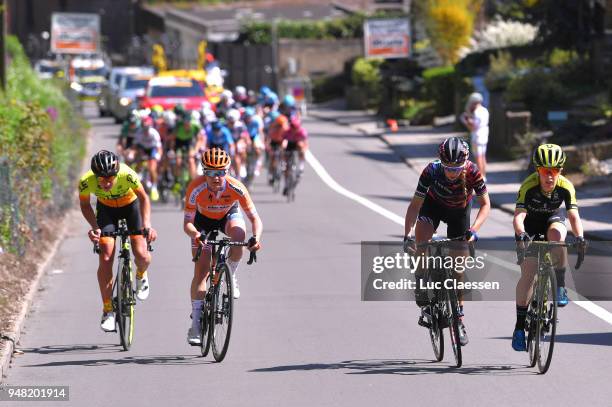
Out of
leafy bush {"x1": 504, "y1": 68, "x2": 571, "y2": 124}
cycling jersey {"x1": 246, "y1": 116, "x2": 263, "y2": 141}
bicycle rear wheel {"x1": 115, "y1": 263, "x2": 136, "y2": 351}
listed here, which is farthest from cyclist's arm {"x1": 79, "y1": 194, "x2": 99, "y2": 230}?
leafy bush {"x1": 504, "y1": 68, "x2": 571, "y2": 124}

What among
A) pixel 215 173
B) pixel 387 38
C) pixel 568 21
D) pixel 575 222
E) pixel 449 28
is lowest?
pixel 575 222

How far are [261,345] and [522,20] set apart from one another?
109ft

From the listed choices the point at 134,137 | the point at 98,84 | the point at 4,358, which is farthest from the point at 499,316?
the point at 98,84

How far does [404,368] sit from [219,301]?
59.0 inches

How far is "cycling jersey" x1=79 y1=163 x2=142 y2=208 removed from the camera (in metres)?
12.3

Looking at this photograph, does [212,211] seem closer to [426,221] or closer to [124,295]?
[124,295]

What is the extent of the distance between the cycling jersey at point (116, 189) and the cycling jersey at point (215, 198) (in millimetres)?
922

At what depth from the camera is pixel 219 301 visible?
11.4 m

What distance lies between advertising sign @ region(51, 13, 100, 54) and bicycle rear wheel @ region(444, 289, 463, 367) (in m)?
68.9

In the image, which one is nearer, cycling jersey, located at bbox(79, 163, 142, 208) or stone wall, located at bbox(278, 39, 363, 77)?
cycling jersey, located at bbox(79, 163, 142, 208)

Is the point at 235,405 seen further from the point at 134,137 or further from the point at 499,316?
the point at 134,137

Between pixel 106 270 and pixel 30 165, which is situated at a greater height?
pixel 30 165

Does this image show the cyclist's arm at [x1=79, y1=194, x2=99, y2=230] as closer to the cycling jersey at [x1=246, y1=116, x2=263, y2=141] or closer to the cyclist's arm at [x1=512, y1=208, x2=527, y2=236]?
the cyclist's arm at [x1=512, y1=208, x2=527, y2=236]

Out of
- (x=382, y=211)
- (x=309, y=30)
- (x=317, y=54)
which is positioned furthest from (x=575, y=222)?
(x=309, y=30)
